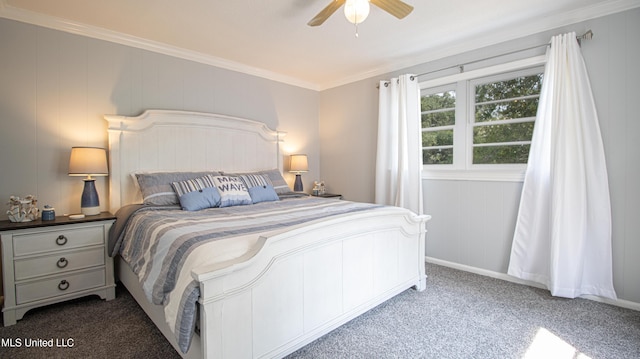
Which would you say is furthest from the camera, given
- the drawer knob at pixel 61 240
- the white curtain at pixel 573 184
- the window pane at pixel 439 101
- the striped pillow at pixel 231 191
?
the window pane at pixel 439 101

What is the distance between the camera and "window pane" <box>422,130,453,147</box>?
10.9 ft

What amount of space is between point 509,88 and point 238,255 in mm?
2962

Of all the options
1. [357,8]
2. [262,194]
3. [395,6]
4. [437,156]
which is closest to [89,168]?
[262,194]

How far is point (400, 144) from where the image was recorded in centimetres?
349

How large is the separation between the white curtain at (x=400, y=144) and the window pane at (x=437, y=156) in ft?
0.53

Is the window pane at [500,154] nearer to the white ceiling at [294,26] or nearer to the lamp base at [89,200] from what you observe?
the white ceiling at [294,26]

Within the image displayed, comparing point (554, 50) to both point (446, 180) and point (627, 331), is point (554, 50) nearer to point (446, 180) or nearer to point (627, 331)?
point (446, 180)

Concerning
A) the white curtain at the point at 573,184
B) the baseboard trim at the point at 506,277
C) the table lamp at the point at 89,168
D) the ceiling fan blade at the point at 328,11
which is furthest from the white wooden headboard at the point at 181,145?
the white curtain at the point at 573,184

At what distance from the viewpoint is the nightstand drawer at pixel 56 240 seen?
212cm

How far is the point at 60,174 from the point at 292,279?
2.42m

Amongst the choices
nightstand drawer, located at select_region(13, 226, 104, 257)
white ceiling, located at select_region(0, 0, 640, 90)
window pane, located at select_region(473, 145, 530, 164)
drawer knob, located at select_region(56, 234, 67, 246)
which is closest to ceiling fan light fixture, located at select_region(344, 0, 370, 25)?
white ceiling, located at select_region(0, 0, 640, 90)

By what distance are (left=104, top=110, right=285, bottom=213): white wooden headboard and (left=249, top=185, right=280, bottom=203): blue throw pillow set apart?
675 mm

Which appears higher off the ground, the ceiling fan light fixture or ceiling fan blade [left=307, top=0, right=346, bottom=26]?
ceiling fan blade [left=307, top=0, right=346, bottom=26]

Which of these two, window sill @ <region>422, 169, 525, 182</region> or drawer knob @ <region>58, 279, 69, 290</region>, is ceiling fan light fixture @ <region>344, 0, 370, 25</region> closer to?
window sill @ <region>422, 169, 525, 182</region>
